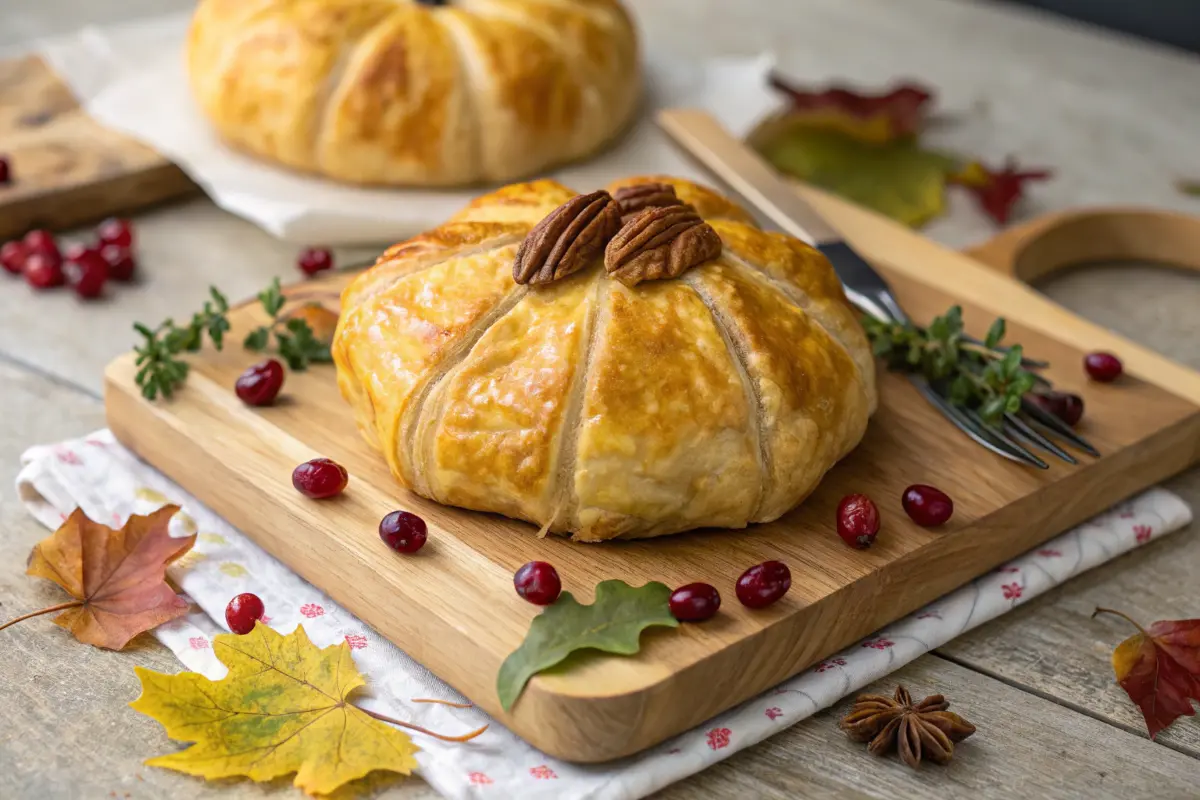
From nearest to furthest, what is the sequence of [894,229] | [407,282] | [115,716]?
[115,716], [407,282], [894,229]

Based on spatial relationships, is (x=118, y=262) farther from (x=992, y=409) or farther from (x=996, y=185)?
(x=996, y=185)

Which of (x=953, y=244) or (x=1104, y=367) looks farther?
(x=953, y=244)

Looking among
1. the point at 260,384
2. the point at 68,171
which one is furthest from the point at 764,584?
the point at 68,171

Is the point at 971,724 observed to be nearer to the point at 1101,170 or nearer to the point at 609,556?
the point at 609,556

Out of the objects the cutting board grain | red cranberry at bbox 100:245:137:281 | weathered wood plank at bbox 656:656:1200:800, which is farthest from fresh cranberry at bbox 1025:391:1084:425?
the cutting board grain

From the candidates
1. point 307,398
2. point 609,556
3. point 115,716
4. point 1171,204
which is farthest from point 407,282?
point 1171,204

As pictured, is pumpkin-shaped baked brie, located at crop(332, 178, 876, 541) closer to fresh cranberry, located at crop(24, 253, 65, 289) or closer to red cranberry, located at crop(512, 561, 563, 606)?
red cranberry, located at crop(512, 561, 563, 606)

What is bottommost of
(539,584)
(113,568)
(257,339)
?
(113,568)

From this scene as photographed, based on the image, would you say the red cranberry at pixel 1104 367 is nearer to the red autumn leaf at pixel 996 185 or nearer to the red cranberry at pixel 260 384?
the red autumn leaf at pixel 996 185

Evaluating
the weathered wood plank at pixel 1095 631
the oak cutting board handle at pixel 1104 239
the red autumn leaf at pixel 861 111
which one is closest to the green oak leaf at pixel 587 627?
the weathered wood plank at pixel 1095 631
